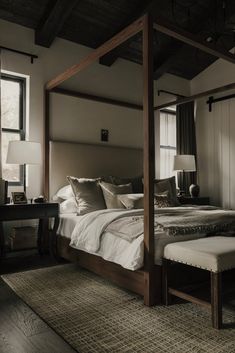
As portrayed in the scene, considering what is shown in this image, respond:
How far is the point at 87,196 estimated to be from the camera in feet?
12.1

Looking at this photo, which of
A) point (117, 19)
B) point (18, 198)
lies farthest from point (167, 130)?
point (18, 198)

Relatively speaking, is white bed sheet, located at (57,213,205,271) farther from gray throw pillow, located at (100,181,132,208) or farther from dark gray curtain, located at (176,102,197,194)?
dark gray curtain, located at (176,102,197,194)

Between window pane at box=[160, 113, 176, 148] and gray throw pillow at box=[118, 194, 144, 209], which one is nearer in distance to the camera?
gray throw pillow at box=[118, 194, 144, 209]

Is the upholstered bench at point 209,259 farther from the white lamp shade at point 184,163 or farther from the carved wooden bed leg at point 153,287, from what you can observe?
the white lamp shade at point 184,163

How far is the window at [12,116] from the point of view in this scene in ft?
13.4

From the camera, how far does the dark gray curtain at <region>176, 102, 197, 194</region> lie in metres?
5.91

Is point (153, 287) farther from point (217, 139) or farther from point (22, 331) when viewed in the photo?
point (217, 139)

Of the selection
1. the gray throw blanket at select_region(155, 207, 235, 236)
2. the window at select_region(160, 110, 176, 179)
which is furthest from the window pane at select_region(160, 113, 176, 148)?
the gray throw blanket at select_region(155, 207, 235, 236)

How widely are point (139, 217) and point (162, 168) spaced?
3176mm

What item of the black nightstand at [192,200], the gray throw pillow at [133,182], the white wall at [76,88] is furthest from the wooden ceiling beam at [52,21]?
the black nightstand at [192,200]

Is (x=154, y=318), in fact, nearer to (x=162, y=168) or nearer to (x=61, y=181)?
(x=61, y=181)

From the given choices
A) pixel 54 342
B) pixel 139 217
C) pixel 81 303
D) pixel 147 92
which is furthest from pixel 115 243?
pixel 147 92

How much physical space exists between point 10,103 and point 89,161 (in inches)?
54.2

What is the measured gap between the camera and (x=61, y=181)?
4309 millimetres
